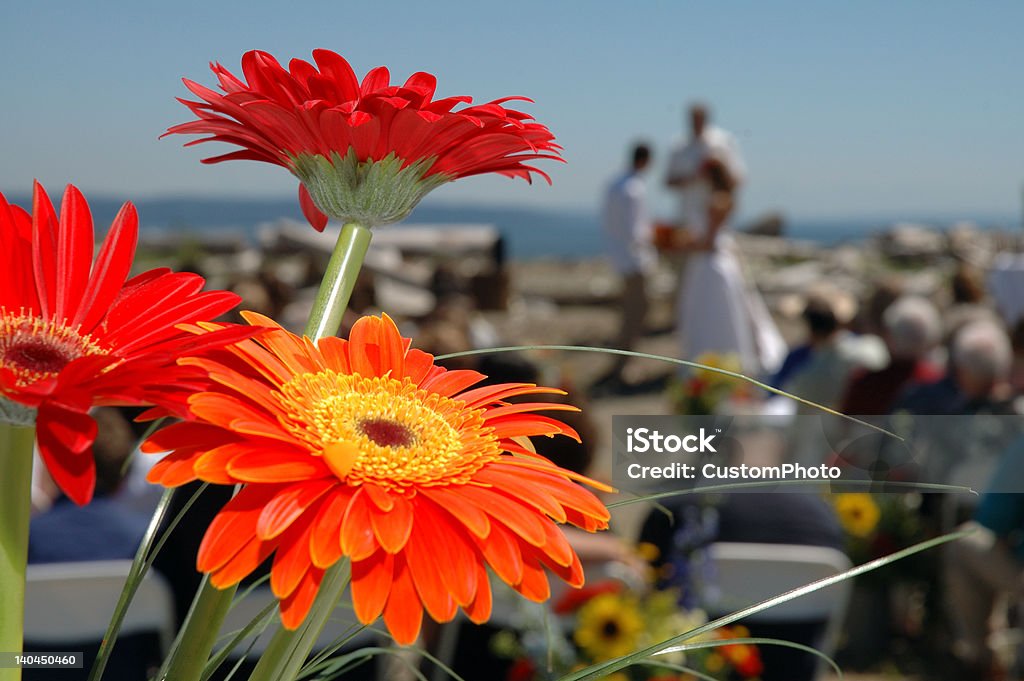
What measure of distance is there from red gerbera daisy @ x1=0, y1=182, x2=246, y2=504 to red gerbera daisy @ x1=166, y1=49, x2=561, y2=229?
6cm

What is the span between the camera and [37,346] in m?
0.34

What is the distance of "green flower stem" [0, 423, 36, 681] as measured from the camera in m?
0.32

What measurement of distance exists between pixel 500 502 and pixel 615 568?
168cm

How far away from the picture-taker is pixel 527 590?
0.32 m

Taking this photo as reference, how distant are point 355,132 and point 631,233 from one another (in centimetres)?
709

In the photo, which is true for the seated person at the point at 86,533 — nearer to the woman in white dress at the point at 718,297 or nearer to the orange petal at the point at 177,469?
the orange petal at the point at 177,469

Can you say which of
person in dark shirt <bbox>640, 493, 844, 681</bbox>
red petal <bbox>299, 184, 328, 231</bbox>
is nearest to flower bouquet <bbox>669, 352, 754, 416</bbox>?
person in dark shirt <bbox>640, 493, 844, 681</bbox>

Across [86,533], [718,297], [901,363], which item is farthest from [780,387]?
[86,533]

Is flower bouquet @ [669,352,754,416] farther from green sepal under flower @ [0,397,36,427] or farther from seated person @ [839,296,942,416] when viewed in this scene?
green sepal under flower @ [0,397,36,427]

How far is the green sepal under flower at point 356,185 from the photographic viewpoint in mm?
395

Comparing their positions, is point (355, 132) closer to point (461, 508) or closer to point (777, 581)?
point (461, 508)

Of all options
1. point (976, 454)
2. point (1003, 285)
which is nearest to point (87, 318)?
point (976, 454)

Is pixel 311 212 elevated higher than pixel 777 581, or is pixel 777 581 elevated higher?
pixel 311 212

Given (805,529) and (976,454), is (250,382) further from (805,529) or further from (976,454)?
(976,454)
